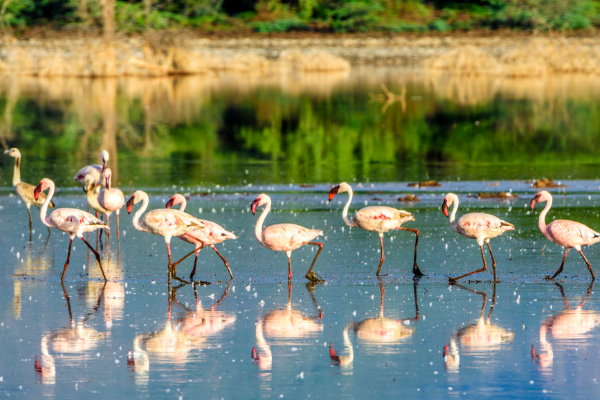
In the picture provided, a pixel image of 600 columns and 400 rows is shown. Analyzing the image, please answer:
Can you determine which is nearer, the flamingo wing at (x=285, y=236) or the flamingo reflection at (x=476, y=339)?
the flamingo reflection at (x=476, y=339)

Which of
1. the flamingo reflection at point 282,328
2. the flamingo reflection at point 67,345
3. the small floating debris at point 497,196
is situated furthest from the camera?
the small floating debris at point 497,196

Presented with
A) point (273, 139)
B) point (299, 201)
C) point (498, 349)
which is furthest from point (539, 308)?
point (273, 139)

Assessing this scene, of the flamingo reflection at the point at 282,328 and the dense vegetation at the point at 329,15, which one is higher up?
the flamingo reflection at the point at 282,328

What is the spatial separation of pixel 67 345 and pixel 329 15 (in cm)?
5211

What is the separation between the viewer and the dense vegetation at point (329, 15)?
181ft

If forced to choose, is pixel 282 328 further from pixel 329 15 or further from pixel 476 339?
pixel 329 15

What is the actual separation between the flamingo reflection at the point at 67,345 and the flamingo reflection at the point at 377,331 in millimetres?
2038

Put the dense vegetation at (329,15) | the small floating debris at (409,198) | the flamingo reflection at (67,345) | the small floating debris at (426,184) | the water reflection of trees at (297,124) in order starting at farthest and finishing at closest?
the dense vegetation at (329,15) → the water reflection of trees at (297,124) → the small floating debris at (426,184) → the small floating debris at (409,198) → the flamingo reflection at (67,345)

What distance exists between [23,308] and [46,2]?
51.9 m

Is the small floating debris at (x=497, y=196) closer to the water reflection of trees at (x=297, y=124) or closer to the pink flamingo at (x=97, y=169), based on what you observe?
the water reflection of trees at (x=297, y=124)

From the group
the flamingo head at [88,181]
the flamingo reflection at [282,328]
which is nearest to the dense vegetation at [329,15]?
the flamingo head at [88,181]

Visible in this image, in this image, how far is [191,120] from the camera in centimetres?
3041

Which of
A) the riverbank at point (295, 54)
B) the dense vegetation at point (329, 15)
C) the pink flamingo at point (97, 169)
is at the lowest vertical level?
the riverbank at point (295, 54)

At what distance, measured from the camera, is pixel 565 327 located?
9086 millimetres
